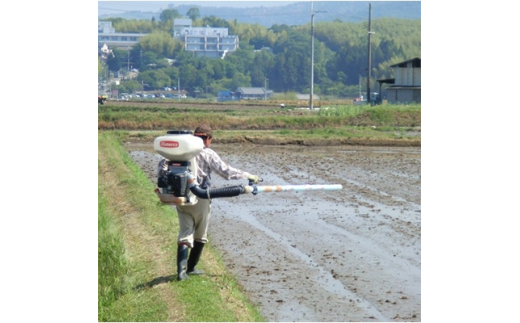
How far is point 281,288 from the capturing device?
25.5ft

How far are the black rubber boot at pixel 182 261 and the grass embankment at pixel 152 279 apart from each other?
3.4 inches

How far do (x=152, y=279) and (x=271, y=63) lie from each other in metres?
76.7

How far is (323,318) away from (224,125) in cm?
2216

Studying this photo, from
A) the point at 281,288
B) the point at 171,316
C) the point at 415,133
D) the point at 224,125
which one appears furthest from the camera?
the point at 224,125

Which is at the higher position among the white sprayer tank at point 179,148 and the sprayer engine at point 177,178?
the white sprayer tank at point 179,148

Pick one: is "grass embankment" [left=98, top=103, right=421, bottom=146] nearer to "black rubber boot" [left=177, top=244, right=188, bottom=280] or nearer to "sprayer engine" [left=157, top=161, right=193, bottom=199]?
"black rubber boot" [left=177, top=244, right=188, bottom=280]

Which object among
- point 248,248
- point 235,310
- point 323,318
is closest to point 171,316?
point 235,310

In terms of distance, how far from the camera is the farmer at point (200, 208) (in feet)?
22.7

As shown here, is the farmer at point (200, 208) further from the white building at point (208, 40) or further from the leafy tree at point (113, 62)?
the white building at point (208, 40)

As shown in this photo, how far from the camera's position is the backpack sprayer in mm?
6531

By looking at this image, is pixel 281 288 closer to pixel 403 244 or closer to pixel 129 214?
pixel 403 244

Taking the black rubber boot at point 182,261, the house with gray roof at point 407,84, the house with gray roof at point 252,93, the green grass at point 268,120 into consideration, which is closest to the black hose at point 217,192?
the black rubber boot at point 182,261

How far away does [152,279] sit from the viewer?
7406 millimetres

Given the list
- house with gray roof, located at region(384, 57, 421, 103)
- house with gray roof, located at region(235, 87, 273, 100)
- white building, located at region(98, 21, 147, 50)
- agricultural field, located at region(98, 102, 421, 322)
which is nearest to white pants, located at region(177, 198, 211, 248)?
agricultural field, located at region(98, 102, 421, 322)
